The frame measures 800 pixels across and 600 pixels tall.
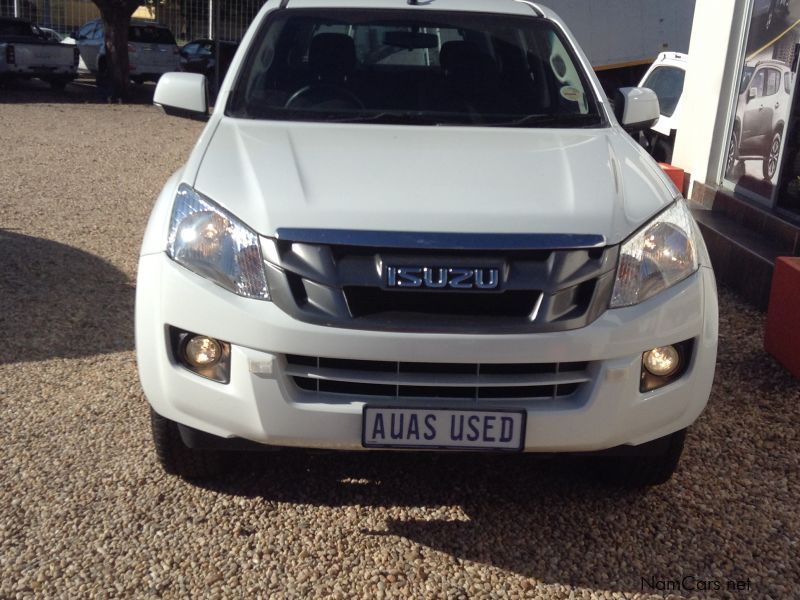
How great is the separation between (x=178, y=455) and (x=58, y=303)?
109 inches

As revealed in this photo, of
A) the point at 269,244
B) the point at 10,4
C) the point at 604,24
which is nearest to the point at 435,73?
the point at 269,244

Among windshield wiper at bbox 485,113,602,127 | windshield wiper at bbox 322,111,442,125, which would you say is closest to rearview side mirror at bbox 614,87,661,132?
windshield wiper at bbox 485,113,602,127

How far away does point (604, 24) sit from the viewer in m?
17.8

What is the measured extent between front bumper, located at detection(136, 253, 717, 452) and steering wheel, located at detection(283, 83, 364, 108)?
1338mm

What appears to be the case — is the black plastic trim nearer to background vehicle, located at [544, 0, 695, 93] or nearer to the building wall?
the building wall

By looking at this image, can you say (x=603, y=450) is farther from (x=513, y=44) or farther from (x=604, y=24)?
(x=604, y=24)

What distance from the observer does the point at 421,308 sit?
2.87m

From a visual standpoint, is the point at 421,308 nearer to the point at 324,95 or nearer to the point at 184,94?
the point at 324,95

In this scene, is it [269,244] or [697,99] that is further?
[697,99]

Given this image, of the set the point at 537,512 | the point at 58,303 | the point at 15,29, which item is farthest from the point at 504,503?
the point at 15,29

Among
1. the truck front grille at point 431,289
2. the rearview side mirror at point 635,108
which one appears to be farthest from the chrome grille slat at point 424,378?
the rearview side mirror at point 635,108

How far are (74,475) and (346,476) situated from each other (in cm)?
101

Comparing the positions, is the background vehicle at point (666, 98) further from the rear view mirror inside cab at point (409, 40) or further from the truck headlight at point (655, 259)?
the truck headlight at point (655, 259)

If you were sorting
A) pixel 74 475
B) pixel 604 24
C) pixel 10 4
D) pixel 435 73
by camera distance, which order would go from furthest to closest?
pixel 10 4
pixel 604 24
pixel 435 73
pixel 74 475
